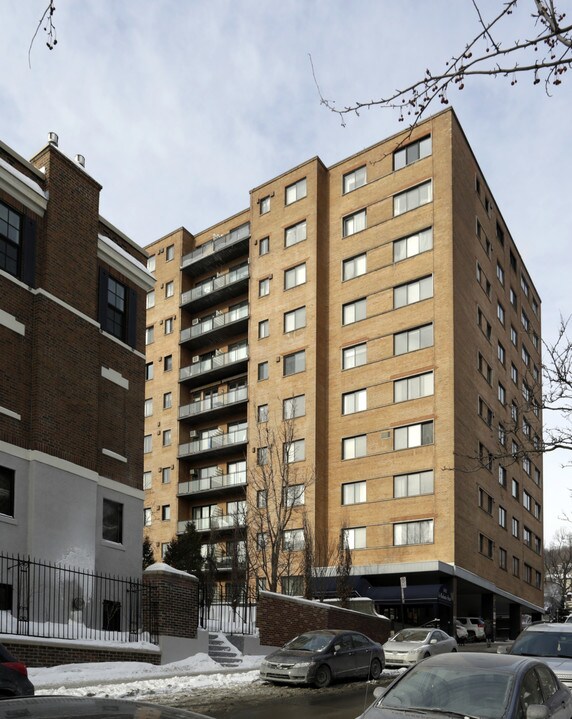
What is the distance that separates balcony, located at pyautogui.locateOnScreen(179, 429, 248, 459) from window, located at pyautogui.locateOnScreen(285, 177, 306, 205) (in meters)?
15.2

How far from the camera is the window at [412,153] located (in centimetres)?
5084

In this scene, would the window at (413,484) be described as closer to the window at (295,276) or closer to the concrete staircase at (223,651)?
the window at (295,276)

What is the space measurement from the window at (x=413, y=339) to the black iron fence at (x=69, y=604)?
2631 centimetres

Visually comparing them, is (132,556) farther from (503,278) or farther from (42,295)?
(503,278)

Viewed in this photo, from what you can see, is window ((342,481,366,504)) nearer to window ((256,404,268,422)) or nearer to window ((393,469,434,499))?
window ((393,469,434,499))

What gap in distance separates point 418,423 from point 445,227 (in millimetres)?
11055

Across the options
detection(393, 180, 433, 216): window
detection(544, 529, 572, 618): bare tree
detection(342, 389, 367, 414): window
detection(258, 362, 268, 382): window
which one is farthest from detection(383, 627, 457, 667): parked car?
detection(544, 529, 572, 618): bare tree

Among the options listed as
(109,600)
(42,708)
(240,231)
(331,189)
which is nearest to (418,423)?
(331,189)

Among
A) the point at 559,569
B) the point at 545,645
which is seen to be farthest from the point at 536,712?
the point at 559,569

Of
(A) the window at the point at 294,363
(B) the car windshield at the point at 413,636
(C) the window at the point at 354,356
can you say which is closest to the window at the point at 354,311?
(C) the window at the point at 354,356

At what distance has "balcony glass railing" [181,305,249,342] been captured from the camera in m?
58.6

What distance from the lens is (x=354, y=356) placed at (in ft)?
167

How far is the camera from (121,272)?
28438mm

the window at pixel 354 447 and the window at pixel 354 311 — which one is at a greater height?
the window at pixel 354 311
